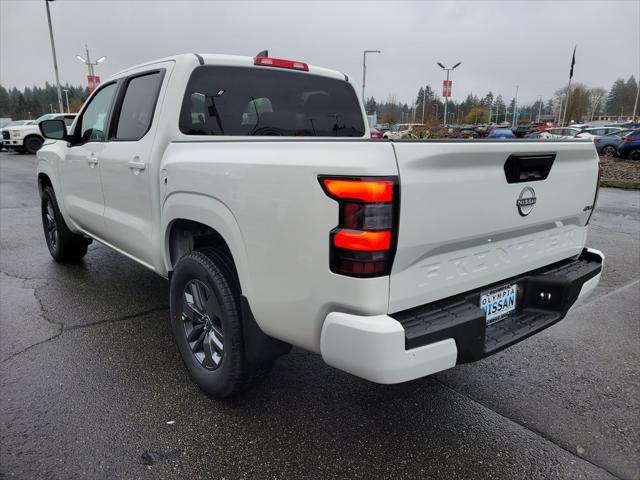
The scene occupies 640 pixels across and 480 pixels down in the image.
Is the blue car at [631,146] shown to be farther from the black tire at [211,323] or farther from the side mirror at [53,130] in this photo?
the black tire at [211,323]

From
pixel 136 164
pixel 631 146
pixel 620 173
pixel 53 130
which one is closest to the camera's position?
pixel 136 164

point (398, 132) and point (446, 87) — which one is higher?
point (446, 87)

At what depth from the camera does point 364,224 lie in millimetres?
1853

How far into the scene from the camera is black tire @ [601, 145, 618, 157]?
2074cm

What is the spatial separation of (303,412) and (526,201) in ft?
5.32

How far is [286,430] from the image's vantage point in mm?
2555

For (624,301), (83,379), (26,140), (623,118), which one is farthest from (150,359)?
(623,118)

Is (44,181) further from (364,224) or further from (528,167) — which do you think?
(528,167)

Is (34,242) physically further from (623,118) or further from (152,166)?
(623,118)

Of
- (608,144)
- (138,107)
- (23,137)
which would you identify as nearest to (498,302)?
(138,107)

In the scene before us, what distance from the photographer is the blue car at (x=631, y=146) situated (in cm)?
1923

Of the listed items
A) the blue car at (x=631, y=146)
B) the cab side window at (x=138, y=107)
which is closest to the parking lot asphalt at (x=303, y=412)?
the cab side window at (x=138, y=107)

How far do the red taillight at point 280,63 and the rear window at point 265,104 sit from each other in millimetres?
40

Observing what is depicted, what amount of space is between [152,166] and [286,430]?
1790 mm
